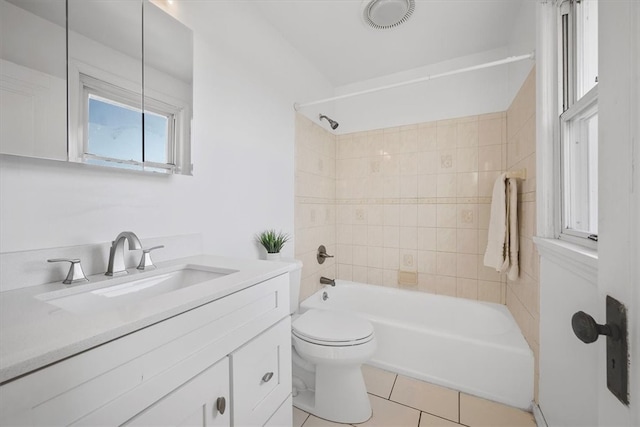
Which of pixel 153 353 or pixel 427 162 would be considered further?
pixel 427 162

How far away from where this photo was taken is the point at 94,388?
1.70 ft

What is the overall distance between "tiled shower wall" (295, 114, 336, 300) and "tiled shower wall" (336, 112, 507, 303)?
134 millimetres

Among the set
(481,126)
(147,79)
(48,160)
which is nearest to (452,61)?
(481,126)

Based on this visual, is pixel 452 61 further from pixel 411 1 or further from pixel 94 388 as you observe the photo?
pixel 94 388

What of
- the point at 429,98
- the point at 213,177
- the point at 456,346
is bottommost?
the point at 456,346

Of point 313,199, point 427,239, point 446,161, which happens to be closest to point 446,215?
point 427,239

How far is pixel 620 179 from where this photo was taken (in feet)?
1.39

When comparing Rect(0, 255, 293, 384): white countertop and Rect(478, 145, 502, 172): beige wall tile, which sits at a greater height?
Rect(478, 145, 502, 172): beige wall tile

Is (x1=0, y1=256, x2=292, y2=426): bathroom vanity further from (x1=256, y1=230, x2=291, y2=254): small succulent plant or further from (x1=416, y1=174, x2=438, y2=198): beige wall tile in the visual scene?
(x1=416, y1=174, x2=438, y2=198): beige wall tile

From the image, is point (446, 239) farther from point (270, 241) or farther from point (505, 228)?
point (270, 241)

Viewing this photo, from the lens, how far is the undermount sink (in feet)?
2.57

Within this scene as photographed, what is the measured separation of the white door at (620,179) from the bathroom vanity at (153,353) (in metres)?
0.86

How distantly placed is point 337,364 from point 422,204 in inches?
62.7

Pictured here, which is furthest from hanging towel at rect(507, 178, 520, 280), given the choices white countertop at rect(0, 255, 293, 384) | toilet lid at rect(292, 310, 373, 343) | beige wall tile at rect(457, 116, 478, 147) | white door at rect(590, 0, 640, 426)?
white countertop at rect(0, 255, 293, 384)
